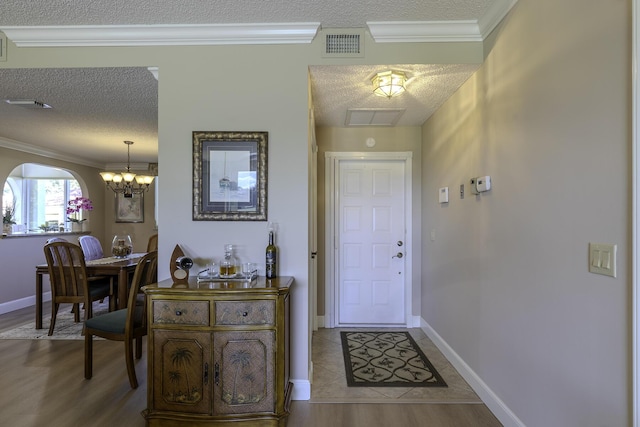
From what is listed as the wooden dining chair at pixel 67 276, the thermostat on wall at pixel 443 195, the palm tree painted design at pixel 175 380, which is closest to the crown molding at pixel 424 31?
the thermostat on wall at pixel 443 195

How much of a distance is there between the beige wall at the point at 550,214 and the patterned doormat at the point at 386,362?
0.40 m

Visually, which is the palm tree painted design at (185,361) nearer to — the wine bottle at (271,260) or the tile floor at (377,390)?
the wine bottle at (271,260)

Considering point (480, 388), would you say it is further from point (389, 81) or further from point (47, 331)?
point (47, 331)

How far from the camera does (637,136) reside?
44.4 inches

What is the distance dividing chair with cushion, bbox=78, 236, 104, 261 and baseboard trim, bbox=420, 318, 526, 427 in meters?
4.77

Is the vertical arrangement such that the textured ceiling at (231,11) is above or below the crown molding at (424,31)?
above

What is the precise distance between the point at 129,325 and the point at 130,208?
4501mm

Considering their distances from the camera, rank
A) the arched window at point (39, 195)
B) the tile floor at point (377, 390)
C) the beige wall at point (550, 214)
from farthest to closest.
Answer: the arched window at point (39, 195) < the tile floor at point (377, 390) < the beige wall at point (550, 214)

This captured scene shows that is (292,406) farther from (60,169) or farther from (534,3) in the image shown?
(60,169)

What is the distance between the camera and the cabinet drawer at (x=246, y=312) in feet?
6.20

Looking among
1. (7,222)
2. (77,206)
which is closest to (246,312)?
(77,206)

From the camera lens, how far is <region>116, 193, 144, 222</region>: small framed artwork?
6254 millimetres

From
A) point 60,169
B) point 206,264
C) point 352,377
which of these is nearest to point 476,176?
point 352,377

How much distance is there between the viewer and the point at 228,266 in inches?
83.8
